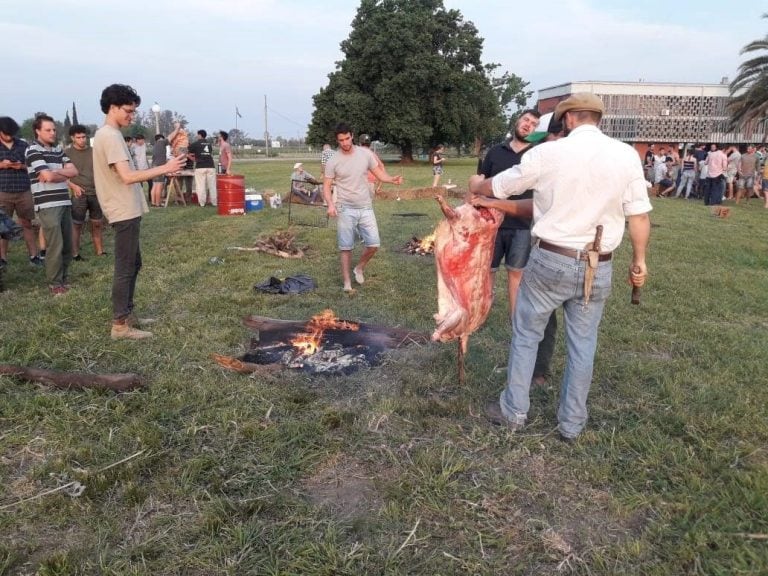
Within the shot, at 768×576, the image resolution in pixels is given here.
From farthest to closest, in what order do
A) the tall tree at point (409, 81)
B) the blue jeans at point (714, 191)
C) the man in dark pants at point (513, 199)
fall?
the tall tree at point (409, 81)
the blue jeans at point (714, 191)
the man in dark pants at point (513, 199)

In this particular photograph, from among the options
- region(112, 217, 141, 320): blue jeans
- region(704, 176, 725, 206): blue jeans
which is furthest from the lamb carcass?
region(704, 176, 725, 206): blue jeans

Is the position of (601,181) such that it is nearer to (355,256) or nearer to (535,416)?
(535,416)

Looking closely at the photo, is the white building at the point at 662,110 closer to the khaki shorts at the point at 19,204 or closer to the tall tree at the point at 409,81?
the tall tree at the point at 409,81

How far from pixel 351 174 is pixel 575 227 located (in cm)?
391

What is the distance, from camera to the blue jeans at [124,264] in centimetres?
503

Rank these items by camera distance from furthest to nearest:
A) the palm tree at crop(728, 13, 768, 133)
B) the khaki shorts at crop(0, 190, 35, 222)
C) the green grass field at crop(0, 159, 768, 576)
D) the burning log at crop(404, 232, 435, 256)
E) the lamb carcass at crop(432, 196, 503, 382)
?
the palm tree at crop(728, 13, 768, 133), the burning log at crop(404, 232, 435, 256), the khaki shorts at crop(0, 190, 35, 222), the lamb carcass at crop(432, 196, 503, 382), the green grass field at crop(0, 159, 768, 576)

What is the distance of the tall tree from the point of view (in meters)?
38.0

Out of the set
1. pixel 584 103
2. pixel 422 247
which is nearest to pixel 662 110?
pixel 422 247

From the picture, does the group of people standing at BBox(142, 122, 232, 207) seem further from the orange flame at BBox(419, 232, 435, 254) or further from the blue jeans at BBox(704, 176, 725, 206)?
the blue jeans at BBox(704, 176, 725, 206)

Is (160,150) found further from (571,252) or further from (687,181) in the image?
(687,181)

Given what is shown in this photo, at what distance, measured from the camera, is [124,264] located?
16.7 ft

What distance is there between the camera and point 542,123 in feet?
15.0

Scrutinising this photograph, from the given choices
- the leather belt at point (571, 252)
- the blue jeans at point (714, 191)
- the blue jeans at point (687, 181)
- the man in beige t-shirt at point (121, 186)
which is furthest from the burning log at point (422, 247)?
the blue jeans at point (687, 181)

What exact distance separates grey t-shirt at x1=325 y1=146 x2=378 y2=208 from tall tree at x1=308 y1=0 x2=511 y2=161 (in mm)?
32418
